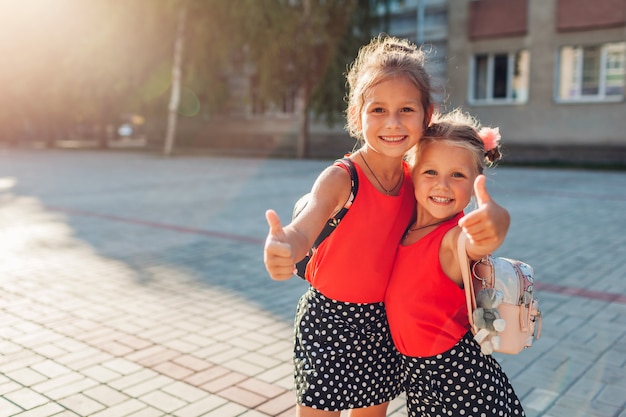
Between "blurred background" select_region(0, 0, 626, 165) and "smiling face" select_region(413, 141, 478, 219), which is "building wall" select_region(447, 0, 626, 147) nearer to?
"blurred background" select_region(0, 0, 626, 165)

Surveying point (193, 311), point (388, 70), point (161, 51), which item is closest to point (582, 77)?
point (161, 51)

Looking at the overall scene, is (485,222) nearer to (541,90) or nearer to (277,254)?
(277,254)

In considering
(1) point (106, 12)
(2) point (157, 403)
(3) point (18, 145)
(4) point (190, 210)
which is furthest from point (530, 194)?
(3) point (18, 145)

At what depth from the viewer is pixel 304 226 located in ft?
6.14

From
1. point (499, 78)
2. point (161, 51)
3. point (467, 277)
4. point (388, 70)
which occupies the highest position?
point (161, 51)

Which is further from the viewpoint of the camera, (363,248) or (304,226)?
(363,248)

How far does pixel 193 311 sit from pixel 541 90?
62.6 ft

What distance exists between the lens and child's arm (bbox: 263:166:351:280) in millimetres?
1674

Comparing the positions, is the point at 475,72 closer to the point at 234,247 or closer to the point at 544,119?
the point at 544,119

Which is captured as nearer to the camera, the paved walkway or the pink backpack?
the pink backpack

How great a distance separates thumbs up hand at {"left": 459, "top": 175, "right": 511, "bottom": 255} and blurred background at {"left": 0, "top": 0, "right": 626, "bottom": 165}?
1908 centimetres

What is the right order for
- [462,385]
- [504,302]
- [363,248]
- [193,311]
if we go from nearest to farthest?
[504,302], [462,385], [363,248], [193,311]

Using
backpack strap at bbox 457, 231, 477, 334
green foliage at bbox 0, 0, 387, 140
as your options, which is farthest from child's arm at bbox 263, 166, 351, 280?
green foliage at bbox 0, 0, 387, 140

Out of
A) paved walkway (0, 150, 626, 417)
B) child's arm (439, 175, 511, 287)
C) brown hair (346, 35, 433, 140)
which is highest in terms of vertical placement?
brown hair (346, 35, 433, 140)
